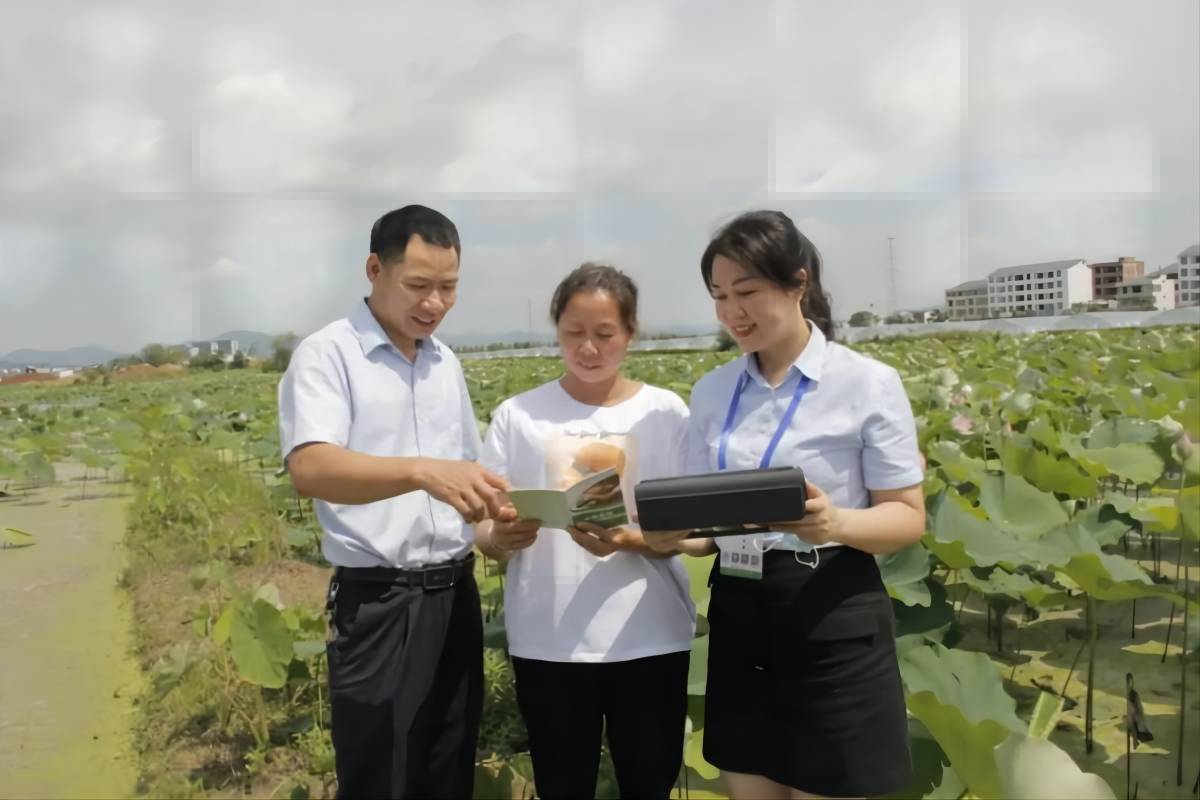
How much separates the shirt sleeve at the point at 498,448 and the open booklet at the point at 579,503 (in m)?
0.18

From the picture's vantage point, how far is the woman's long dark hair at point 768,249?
47.3 inches

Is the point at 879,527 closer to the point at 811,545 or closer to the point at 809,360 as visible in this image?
the point at 811,545

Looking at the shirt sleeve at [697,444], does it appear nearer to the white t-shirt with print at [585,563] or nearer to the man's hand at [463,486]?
the white t-shirt with print at [585,563]

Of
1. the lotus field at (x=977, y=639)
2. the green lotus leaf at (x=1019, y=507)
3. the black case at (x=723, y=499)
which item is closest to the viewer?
the black case at (x=723, y=499)

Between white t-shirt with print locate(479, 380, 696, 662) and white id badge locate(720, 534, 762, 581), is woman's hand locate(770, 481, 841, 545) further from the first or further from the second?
white t-shirt with print locate(479, 380, 696, 662)

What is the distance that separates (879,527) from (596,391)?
0.48 meters

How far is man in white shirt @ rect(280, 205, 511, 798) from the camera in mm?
1338

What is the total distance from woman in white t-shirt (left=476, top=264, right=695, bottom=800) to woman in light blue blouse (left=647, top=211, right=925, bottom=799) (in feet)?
0.43

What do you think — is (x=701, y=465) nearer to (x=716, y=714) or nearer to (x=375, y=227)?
(x=716, y=714)

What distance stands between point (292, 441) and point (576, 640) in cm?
51

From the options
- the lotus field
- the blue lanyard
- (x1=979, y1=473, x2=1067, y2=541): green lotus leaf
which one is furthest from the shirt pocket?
(x1=979, y1=473, x2=1067, y2=541): green lotus leaf

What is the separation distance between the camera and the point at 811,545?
1228 mm

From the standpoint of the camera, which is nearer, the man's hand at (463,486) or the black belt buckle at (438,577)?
the man's hand at (463,486)

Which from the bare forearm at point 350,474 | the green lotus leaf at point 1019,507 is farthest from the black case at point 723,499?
the green lotus leaf at point 1019,507
